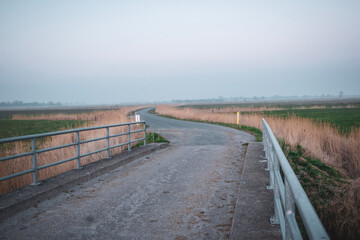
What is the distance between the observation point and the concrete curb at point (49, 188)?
518cm

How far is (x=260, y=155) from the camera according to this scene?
32.2 ft

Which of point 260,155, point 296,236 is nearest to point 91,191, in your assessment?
point 296,236

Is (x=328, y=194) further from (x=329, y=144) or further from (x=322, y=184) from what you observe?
(x=329, y=144)

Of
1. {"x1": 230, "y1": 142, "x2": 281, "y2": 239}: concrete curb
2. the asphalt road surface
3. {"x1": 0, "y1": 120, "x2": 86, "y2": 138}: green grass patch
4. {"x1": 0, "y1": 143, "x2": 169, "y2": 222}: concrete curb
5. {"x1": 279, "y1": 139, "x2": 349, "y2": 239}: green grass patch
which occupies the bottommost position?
{"x1": 0, "y1": 120, "x2": 86, "y2": 138}: green grass patch

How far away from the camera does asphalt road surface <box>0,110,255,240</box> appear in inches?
169

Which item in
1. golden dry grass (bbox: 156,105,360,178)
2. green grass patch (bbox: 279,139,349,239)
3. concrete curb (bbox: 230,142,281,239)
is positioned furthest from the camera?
golden dry grass (bbox: 156,105,360,178)

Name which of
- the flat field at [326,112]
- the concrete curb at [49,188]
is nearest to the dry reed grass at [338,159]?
the flat field at [326,112]

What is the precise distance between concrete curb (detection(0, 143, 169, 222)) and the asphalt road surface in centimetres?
16

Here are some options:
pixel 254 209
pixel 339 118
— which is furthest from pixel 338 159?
pixel 339 118

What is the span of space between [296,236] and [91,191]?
534 centimetres

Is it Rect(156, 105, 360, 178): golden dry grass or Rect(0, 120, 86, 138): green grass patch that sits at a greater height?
Rect(156, 105, 360, 178): golden dry grass

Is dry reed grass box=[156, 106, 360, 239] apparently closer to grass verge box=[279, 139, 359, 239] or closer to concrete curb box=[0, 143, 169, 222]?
grass verge box=[279, 139, 359, 239]

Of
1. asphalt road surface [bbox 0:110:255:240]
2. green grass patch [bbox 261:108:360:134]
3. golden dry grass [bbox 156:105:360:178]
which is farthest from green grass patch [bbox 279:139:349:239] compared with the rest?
green grass patch [bbox 261:108:360:134]

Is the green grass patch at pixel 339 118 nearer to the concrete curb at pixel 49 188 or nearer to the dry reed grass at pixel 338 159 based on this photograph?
the dry reed grass at pixel 338 159
